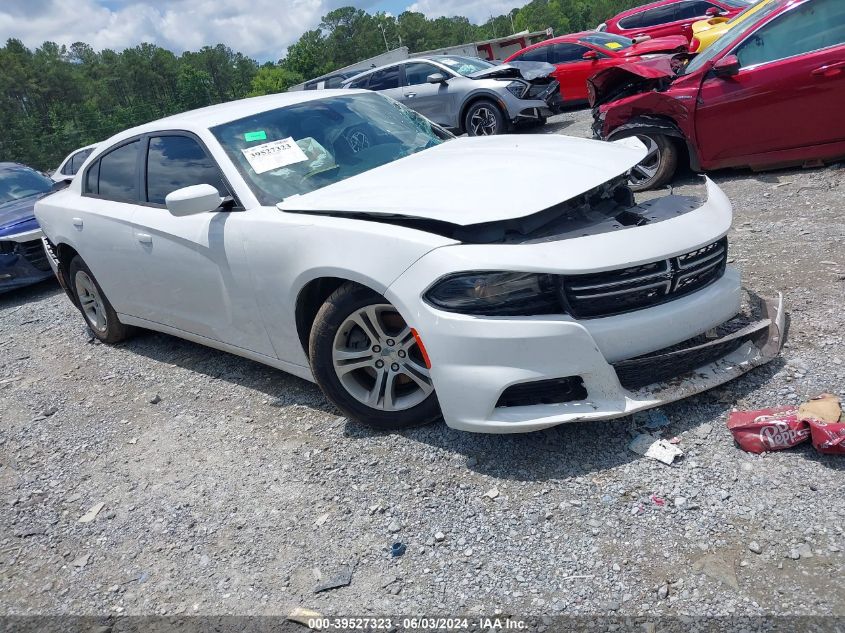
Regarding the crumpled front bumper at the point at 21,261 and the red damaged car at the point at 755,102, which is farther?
the crumpled front bumper at the point at 21,261

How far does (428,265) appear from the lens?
2811 mm

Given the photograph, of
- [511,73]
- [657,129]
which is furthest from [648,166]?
[511,73]

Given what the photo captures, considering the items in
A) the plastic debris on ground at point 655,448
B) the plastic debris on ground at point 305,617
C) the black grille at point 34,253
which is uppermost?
the black grille at point 34,253

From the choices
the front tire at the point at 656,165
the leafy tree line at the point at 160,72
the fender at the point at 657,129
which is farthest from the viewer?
the leafy tree line at the point at 160,72

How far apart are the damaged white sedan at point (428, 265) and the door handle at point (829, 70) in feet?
10.2

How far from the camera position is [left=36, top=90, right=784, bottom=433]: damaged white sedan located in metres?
2.74

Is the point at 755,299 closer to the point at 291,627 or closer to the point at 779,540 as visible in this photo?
the point at 779,540

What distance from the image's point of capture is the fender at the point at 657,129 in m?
6.55

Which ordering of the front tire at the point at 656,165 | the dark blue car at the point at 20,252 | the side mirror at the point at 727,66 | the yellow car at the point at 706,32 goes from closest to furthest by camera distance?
the side mirror at the point at 727,66, the front tire at the point at 656,165, the dark blue car at the point at 20,252, the yellow car at the point at 706,32

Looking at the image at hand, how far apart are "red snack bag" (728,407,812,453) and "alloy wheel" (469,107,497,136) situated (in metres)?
9.12

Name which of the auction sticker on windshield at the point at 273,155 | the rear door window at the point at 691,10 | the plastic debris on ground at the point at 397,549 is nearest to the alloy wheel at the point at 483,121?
the rear door window at the point at 691,10

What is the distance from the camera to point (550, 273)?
269cm

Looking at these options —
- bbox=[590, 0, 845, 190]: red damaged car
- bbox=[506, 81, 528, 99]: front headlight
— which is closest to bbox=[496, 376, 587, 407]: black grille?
bbox=[590, 0, 845, 190]: red damaged car

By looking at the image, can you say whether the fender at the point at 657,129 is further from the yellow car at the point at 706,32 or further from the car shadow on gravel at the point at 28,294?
the car shadow on gravel at the point at 28,294
